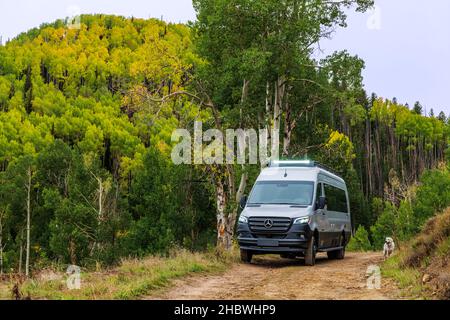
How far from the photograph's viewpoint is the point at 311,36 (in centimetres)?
2486

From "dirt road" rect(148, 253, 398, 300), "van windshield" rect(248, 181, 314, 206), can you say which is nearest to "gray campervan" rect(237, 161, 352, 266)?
"van windshield" rect(248, 181, 314, 206)

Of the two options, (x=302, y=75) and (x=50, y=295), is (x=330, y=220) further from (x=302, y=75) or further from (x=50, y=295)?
(x=50, y=295)

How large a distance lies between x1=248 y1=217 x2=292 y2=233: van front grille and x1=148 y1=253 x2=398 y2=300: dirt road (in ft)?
3.93

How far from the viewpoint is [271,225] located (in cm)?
1572

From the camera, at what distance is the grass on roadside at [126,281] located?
8977 mm

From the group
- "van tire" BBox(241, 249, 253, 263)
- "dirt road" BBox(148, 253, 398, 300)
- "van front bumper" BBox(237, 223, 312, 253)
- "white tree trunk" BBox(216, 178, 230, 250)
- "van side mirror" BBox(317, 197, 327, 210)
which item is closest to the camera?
"dirt road" BBox(148, 253, 398, 300)

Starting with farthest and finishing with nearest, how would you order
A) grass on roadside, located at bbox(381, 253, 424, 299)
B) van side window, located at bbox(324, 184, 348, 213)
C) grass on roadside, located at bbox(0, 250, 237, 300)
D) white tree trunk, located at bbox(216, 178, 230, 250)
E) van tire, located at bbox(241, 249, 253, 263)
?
white tree trunk, located at bbox(216, 178, 230, 250)
van side window, located at bbox(324, 184, 348, 213)
van tire, located at bbox(241, 249, 253, 263)
grass on roadside, located at bbox(381, 253, 424, 299)
grass on roadside, located at bbox(0, 250, 237, 300)

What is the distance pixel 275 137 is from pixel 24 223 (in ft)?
130

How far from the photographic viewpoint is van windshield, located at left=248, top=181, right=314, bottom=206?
16.5m

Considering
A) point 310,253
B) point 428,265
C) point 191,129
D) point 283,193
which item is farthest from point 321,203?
point 191,129

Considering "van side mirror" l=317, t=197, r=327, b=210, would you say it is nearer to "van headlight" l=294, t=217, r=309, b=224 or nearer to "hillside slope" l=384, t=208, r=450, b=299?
"van headlight" l=294, t=217, r=309, b=224

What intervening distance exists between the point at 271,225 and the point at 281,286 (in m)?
4.63

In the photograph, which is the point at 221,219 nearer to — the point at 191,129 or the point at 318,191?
the point at 191,129
